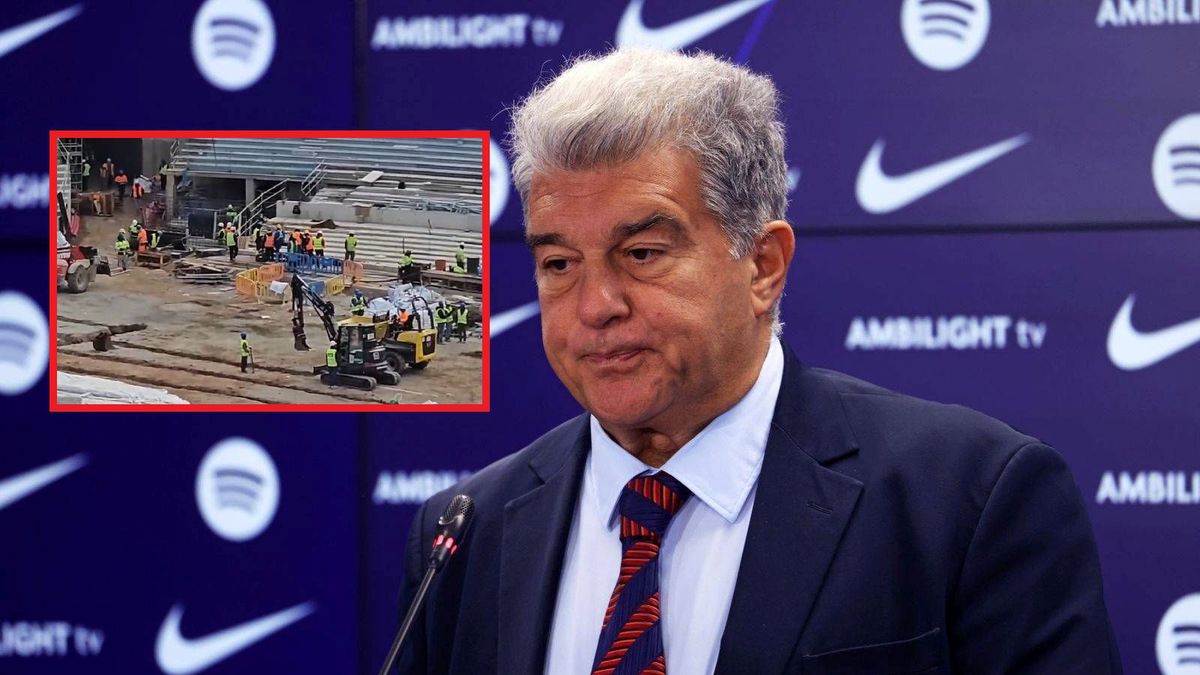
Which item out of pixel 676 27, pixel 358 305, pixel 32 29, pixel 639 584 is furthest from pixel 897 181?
pixel 32 29

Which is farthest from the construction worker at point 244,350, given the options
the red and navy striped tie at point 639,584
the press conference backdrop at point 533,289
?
the red and navy striped tie at point 639,584

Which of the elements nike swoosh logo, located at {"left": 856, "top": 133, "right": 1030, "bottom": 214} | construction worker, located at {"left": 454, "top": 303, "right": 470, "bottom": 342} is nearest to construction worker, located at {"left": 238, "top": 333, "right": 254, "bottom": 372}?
construction worker, located at {"left": 454, "top": 303, "right": 470, "bottom": 342}

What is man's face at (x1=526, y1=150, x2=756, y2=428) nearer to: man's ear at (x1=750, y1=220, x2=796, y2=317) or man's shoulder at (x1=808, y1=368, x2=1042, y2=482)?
man's ear at (x1=750, y1=220, x2=796, y2=317)

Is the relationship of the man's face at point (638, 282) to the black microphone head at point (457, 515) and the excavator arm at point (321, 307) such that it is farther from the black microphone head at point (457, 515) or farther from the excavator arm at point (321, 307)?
the excavator arm at point (321, 307)

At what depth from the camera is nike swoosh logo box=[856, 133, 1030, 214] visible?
107 inches

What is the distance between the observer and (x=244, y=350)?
2955mm

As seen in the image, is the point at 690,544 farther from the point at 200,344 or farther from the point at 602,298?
the point at 200,344

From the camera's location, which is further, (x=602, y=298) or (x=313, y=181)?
(x=313, y=181)

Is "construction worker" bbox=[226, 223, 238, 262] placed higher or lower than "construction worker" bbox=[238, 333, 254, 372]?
higher

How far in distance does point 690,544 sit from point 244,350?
1.59 meters

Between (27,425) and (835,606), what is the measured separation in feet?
7.02

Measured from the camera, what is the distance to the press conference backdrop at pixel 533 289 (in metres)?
2.68

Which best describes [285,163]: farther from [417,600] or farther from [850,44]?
[417,600]

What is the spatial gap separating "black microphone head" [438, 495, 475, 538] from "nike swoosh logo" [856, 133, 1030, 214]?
1.32 metres
